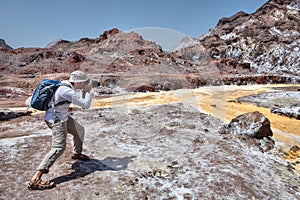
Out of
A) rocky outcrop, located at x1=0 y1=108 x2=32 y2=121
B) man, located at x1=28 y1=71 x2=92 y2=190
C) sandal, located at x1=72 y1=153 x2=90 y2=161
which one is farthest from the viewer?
rocky outcrop, located at x1=0 y1=108 x2=32 y2=121

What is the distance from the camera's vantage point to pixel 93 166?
455 centimetres

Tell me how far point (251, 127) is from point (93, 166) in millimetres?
4952

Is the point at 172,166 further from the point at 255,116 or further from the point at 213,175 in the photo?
the point at 255,116

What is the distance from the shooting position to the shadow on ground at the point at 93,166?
403 centimetres

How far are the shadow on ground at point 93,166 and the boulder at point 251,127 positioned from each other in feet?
12.2

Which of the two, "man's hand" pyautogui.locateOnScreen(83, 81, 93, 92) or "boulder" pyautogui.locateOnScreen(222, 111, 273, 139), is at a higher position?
"man's hand" pyautogui.locateOnScreen(83, 81, 93, 92)

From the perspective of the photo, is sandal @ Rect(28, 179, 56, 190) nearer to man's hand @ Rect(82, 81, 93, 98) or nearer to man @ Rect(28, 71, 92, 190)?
man @ Rect(28, 71, 92, 190)

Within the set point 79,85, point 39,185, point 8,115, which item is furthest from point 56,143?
point 8,115

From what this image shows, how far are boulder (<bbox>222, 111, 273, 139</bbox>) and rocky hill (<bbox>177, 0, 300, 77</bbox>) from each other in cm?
3472

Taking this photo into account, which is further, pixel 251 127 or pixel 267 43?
pixel 267 43

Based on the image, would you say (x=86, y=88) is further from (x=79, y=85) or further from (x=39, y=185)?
(x=39, y=185)

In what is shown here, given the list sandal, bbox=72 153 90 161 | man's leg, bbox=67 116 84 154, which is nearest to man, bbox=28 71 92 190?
man's leg, bbox=67 116 84 154

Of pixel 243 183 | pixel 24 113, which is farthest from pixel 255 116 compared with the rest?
pixel 24 113

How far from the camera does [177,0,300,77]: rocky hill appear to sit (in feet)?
142
